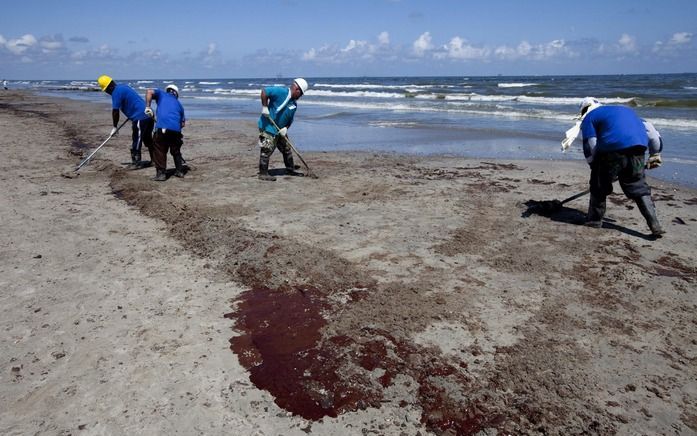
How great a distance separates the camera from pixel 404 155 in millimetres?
11211

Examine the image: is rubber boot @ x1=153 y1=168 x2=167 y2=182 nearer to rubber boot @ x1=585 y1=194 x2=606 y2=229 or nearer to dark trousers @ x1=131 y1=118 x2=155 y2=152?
dark trousers @ x1=131 y1=118 x2=155 y2=152

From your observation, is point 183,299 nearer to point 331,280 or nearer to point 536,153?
point 331,280

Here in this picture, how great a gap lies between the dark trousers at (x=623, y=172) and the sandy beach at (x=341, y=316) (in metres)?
0.50

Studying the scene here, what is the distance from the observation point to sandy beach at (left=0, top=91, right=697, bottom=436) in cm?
260

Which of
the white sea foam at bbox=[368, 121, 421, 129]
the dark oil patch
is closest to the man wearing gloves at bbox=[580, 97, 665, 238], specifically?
the dark oil patch

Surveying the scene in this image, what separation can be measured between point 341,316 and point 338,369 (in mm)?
653

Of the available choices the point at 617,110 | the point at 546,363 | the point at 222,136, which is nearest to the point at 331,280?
the point at 546,363

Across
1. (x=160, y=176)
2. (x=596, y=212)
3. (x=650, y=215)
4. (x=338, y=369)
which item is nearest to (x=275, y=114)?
(x=160, y=176)

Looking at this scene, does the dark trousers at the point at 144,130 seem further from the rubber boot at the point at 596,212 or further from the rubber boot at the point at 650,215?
the rubber boot at the point at 650,215

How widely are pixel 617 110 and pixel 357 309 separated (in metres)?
3.89

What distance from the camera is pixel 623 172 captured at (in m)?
5.32

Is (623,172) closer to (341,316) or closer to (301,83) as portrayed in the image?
(341,316)

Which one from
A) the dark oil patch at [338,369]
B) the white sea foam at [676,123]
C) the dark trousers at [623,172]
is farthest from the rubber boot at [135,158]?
the white sea foam at [676,123]

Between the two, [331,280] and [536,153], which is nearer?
[331,280]
